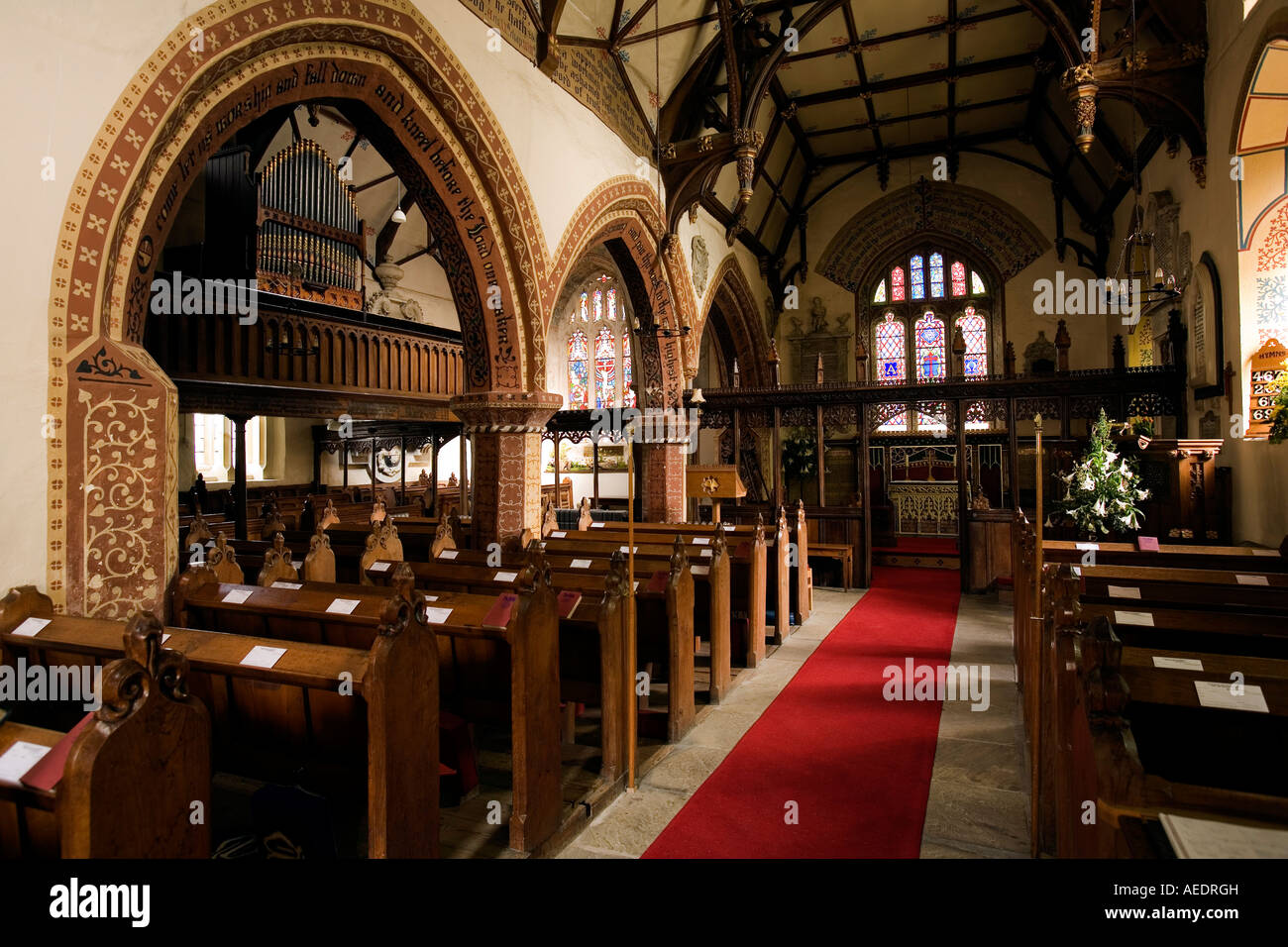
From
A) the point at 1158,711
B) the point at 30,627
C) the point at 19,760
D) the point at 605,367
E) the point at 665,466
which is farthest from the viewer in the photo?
the point at 605,367

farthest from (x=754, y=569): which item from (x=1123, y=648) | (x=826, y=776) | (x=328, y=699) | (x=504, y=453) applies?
(x=328, y=699)

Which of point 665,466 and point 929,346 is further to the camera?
point 929,346

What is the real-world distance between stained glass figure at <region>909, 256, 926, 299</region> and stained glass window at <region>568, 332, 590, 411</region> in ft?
23.7

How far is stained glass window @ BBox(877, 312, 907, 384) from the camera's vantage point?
49.5 feet

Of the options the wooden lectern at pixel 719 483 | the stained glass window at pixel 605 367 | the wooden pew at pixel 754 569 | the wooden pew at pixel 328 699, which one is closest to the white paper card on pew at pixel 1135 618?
the wooden pew at pixel 754 569

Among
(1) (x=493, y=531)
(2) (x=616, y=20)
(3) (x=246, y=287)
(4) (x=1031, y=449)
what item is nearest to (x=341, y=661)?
(1) (x=493, y=531)

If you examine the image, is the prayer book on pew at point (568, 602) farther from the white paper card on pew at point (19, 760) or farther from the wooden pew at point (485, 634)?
the white paper card on pew at point (19, 760)

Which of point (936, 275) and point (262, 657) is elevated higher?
point (936, 275)

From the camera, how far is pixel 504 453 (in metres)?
6.80

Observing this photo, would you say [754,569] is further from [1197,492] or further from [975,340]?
[975,340]

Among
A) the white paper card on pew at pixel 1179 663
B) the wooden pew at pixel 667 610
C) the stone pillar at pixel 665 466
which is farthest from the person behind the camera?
the stone pillar at pixel 665 466

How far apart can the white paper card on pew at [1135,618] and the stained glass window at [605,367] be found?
13399 mm

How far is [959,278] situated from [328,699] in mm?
15217

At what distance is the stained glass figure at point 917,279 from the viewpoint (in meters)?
15.0
